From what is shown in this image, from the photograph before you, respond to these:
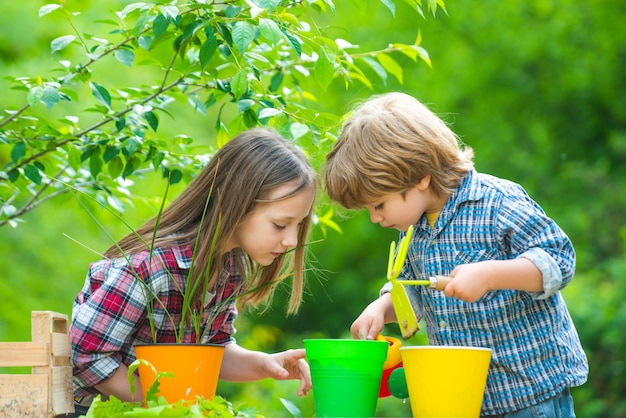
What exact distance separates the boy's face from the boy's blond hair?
0.01 m

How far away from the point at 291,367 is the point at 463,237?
17.9 inches

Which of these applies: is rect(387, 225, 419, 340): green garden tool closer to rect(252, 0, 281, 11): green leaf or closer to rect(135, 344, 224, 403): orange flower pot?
rect(135, 344, 224, 403): orange flower pot

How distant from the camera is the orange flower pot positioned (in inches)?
53.2

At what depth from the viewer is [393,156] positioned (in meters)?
1.72

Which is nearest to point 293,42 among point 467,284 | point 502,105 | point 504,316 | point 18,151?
point 467,284

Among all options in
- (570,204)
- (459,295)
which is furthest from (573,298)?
(459,295)

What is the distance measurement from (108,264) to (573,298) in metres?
3.78

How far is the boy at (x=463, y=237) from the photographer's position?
1.64m

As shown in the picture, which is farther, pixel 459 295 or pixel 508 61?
pixel 508 61

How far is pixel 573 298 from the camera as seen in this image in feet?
16.0

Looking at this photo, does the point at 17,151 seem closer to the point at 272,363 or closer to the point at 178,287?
the point at 178,287

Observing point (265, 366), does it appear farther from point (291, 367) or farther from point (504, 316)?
point (504, 316)

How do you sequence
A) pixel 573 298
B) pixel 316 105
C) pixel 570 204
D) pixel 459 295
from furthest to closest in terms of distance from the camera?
pixel 316 105 → pixel 570 204 → pixel 573 298 → pixel 459 295

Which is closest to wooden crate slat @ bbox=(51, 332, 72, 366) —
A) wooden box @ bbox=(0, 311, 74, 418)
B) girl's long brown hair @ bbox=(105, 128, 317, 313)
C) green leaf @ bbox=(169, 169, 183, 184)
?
wooden box @ bbox=(0, 311, 74, 418)
